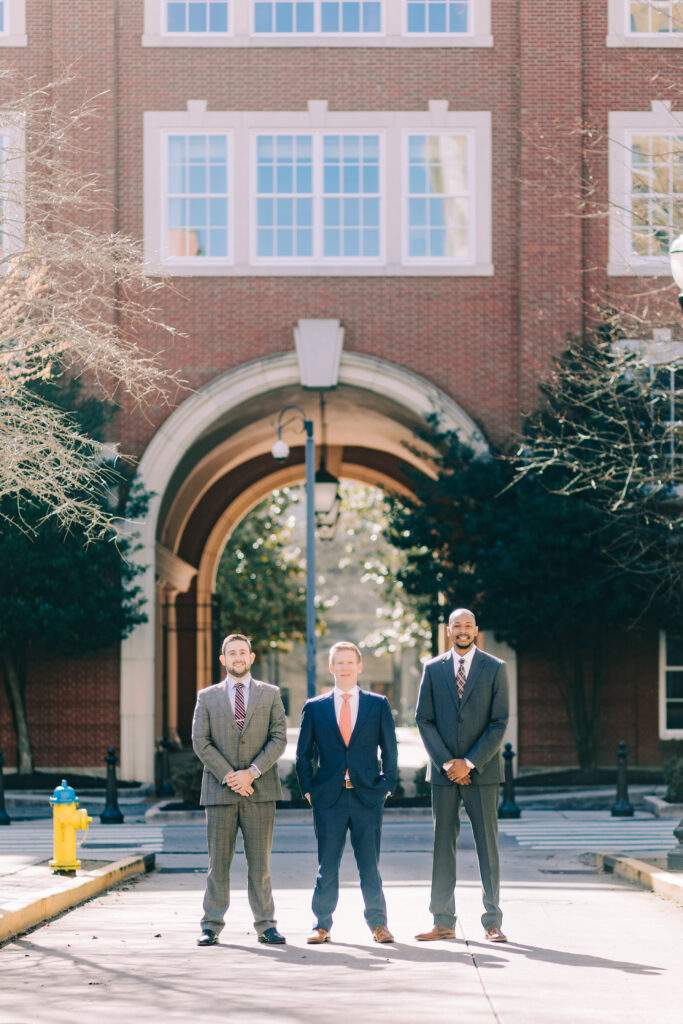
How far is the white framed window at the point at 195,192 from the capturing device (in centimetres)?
2623

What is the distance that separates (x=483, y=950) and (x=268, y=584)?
36.0m

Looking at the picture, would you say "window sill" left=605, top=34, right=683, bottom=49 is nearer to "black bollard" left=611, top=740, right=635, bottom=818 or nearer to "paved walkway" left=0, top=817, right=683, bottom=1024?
"black bollard" left=611, top=740, right=635, bottom=818

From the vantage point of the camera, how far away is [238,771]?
989 cm

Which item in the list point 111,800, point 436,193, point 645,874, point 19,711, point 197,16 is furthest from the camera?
point 197,16

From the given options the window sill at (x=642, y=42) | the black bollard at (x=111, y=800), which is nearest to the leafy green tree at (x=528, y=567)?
the black bollard at (x=111, y=800)

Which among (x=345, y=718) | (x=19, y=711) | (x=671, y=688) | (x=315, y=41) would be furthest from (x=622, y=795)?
(x=315, y=41)

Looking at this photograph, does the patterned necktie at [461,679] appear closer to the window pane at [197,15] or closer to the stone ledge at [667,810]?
the stone ledge at [667,810]

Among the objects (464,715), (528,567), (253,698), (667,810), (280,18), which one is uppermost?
(280,18)

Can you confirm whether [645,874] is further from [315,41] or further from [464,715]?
[315,41]

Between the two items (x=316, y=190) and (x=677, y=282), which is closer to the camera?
(x=677, y=282)

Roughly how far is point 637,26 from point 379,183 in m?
4.59

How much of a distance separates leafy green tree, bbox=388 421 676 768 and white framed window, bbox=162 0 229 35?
703 cm

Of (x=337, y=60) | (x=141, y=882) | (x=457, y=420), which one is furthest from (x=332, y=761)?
(x=337, y=60)

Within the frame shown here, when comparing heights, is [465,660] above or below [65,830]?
above
